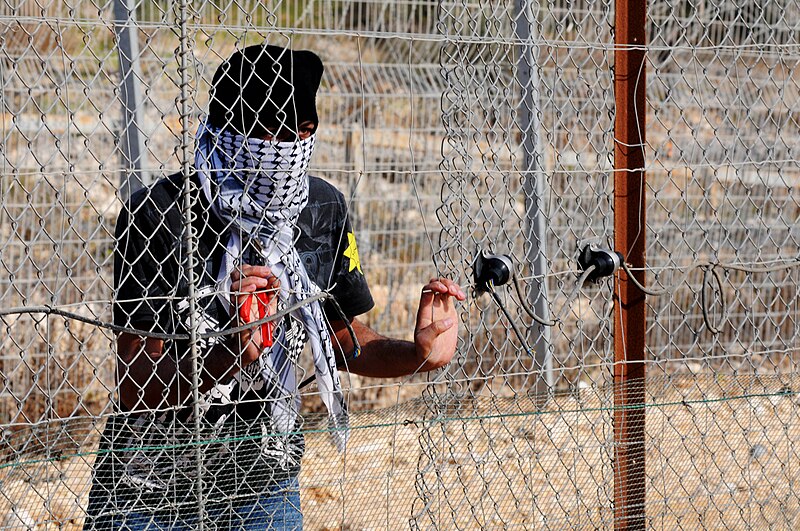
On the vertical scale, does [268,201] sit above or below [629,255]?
above

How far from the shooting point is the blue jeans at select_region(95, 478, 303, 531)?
2.41m

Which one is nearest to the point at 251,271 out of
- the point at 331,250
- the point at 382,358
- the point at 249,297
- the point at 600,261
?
the point at 249,297

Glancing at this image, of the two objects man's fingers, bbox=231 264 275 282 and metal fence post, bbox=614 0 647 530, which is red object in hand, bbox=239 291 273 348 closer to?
man's fingers, bbox=231 264 275 282

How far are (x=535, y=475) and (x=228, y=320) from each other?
250cm

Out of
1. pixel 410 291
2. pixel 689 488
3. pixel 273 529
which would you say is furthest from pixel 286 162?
pixel 410 291

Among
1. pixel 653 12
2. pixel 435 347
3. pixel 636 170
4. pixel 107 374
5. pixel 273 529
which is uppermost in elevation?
pixel 653 12

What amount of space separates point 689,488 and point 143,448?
238 centimetres

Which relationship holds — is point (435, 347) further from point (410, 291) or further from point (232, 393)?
point (410, 291)

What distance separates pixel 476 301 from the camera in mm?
2795

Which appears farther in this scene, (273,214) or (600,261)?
(600,261)

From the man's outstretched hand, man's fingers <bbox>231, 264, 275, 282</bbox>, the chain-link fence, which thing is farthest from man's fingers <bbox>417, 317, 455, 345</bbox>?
man's fingers <bbox>231, 264, 275, 282</bbox>

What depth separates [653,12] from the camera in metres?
7.01

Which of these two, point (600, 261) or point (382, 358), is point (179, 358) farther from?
point (600, 261)

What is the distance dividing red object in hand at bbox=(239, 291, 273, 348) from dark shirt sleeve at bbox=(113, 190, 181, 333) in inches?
6.5
